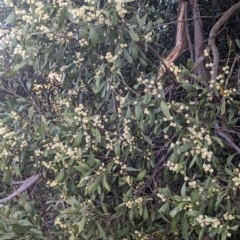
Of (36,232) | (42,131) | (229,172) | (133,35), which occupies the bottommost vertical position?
(36,232)

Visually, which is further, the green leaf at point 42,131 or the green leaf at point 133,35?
the green leaf at point 42,131

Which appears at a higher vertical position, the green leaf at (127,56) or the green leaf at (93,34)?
the green leaf at (93,34)

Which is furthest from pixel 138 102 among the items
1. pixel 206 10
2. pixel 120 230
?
pixel 206 10

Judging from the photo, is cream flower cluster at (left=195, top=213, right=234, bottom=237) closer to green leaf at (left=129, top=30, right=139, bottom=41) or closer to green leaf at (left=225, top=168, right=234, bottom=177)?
green leaf at (left=225, top=168, right=234, bottom=177)

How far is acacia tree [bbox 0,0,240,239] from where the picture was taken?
134 centimetres

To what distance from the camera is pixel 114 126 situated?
1587 millimetres

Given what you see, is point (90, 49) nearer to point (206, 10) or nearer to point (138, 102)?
point (138, 102)

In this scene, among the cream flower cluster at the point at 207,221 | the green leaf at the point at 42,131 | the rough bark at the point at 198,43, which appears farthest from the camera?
the rough bark at the point at 198,43

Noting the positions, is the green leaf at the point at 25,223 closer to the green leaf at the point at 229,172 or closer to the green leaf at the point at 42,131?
the green leaf at the point at 42,131

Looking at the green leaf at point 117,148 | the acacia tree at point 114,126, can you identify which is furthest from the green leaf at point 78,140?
the green leaf at point 117,148

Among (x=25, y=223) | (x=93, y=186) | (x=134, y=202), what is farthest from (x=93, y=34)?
(x=25, y=223)

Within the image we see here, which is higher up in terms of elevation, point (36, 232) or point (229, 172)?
point (229, 172)

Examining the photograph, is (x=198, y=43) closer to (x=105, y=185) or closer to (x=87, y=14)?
(x=87, y=14)

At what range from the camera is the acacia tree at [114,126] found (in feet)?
4.39
